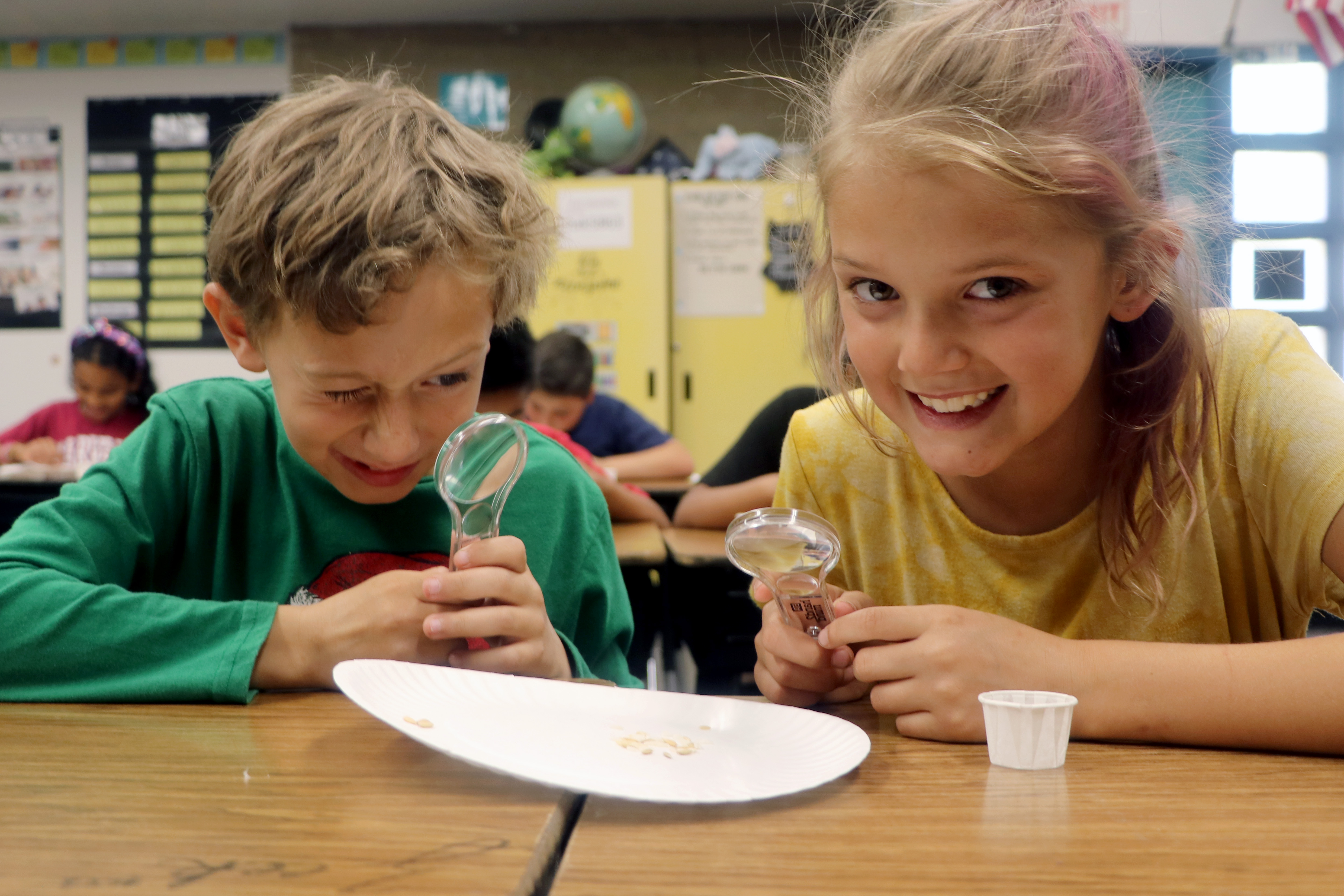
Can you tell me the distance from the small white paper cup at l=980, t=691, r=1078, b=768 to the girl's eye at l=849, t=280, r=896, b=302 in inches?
13.9

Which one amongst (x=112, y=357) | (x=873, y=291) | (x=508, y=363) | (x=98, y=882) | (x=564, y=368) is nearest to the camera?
(x=98, y=882)

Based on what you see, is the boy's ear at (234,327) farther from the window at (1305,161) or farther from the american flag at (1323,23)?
the window at (1305,161)

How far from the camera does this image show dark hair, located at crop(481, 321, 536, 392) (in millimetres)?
2689

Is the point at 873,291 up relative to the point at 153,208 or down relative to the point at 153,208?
down

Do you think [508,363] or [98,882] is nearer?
[98,882]

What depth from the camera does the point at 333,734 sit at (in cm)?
70

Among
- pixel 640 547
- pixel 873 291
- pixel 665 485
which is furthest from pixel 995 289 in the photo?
pixel 665 485

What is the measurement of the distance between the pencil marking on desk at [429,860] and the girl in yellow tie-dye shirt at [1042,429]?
34 cm

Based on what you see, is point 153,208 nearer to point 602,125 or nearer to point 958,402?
point 602,125

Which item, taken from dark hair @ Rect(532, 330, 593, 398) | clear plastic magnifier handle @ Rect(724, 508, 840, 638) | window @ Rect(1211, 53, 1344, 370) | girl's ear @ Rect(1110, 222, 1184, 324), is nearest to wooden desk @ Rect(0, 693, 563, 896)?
clear plastic magnifier handle @ Rect(724, 508, 840, 638)

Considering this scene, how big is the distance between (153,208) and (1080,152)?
5.93 meters

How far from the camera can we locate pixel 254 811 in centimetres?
54

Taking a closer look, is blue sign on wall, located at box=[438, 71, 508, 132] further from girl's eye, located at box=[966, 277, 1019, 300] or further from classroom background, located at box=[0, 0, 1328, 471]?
girl's eye, located at box=[966, 277, 1019, 300]

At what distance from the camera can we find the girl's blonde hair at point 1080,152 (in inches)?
32.9
